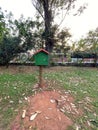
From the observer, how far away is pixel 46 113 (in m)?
4.06

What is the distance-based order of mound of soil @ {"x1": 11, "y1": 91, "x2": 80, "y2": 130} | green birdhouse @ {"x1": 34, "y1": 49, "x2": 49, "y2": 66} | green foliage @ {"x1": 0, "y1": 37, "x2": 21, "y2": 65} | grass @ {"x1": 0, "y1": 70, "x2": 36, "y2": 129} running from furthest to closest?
green foliage @ {"x1": 0, "y1": 37, "x2": 21, "y2": 65} < green birdhouse @ {"x1": 34, "y1": 49, "x2": 49, "y2": 66} < grass @ {"x1": 0, "y1": 70, "x2": 36, "y2": 129} < mound of soil @ {"x1": 11, "y1": 91, "x2": 80, "y2": 130}

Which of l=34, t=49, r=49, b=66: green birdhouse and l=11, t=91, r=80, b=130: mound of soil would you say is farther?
l=34, t=49, r=49, b=66: green birdhouse

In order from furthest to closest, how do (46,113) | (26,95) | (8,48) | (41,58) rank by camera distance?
1. (8,48)
2. (41,58)
3. (26,95)
4. (46,113)

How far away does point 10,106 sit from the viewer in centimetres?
446

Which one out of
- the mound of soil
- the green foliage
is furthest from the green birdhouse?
the green foliage

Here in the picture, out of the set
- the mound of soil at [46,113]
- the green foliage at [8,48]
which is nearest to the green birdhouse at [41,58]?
Result: the mound of soil at [46,113]

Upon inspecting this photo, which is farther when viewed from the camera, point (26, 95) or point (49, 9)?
point (49, 9)

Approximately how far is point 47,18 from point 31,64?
8.13 feet

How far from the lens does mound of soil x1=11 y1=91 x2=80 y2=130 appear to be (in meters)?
3.75

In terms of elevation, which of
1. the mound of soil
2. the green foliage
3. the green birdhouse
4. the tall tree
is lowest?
the mound of soil

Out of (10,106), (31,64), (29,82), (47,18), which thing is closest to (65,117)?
(10,106)

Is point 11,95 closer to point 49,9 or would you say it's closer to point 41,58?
point 41,58

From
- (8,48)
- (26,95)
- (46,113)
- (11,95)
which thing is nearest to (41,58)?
(26,95)

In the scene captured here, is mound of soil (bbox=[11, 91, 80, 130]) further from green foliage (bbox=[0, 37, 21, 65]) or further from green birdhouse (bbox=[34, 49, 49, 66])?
green foliage (bbox=[0, 37, 21, 65])
